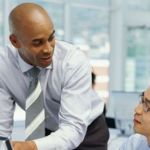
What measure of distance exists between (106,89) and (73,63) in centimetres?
429

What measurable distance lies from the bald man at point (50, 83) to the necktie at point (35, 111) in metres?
0.03

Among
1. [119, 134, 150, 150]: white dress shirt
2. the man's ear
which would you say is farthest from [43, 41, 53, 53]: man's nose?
Answer: [119, 134, 150, 150]: white dress shirt

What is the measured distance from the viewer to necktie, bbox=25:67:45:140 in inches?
60.2

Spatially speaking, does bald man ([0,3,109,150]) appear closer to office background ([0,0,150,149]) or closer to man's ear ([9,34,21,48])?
man's ear ([9,34,21,48])

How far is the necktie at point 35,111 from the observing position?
1.53m

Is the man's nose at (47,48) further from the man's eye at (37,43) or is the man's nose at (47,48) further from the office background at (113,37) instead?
the office background at (113,37)

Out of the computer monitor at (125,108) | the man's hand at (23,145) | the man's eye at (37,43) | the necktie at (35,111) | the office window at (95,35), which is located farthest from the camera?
the office window at (95,35)

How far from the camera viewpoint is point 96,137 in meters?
1.71

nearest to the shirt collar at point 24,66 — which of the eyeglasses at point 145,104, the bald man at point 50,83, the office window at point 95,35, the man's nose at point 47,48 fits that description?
the bald man at point 50,83

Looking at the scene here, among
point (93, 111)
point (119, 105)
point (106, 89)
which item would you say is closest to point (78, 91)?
point (93, 111)

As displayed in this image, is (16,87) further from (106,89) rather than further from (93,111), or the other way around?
(106,89)

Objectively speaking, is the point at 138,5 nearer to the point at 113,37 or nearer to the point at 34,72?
the point at 113,37

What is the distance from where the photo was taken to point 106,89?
5.79 m

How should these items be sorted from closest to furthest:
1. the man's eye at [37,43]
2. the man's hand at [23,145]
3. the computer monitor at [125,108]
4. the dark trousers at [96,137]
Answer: the man's hand at [23,145] → the man's eye at [37,43] → the dark trousers at [96,137] → the computer monitor at [125,108]
